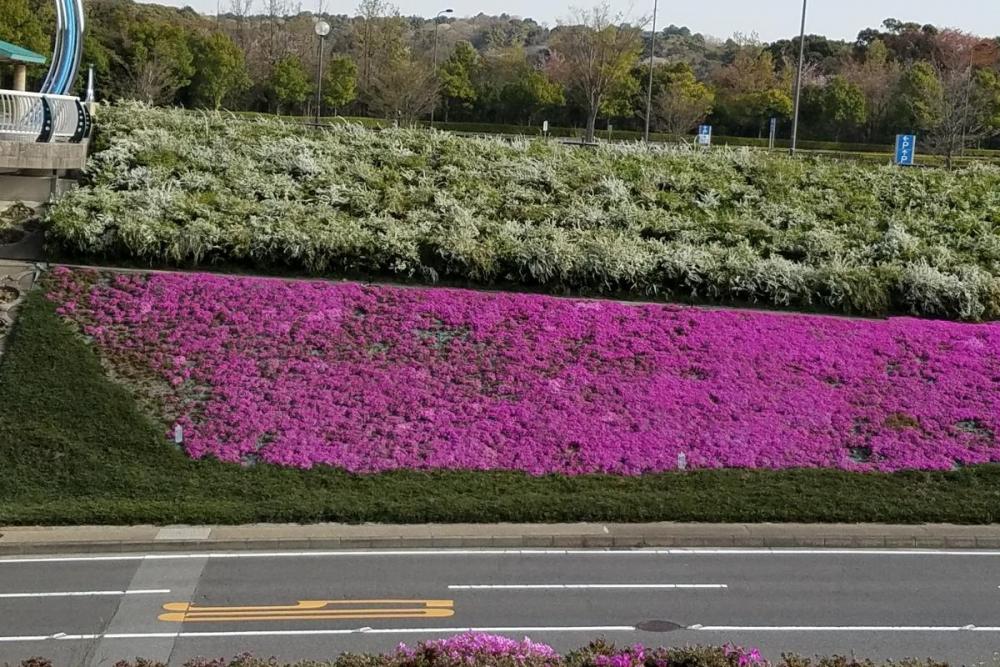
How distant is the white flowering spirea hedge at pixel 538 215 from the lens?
22.7 metres

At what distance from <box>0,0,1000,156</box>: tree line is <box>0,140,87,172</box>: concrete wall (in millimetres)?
25935

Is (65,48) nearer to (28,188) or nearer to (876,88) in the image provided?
(28,188)

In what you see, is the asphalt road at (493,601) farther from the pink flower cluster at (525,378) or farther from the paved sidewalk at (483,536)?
the pink flower cluster at (525,378)

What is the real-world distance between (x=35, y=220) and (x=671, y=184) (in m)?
16.4

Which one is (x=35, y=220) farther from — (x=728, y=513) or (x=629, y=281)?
(x=728, y=513)

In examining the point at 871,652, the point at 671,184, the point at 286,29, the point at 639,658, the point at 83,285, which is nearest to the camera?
the point at 639,658

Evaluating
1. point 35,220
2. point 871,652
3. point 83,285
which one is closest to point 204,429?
point 83,285

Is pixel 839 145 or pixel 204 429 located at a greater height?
pixel 839 145

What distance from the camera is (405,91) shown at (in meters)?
50.6

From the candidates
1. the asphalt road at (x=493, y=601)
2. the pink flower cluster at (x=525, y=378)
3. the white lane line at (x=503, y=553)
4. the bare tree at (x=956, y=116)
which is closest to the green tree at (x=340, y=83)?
the bare tree at (x=956, y=116)

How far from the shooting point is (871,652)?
440 inches

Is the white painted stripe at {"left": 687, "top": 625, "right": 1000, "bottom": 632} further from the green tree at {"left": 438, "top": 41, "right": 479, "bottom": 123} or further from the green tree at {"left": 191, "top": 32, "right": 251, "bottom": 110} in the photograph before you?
the green tree at {"left": 438, "top": 41, "right": 479, "bottom": 123}

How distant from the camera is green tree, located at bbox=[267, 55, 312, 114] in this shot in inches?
2068

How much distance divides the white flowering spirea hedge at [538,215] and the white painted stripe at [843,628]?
1187 cm
